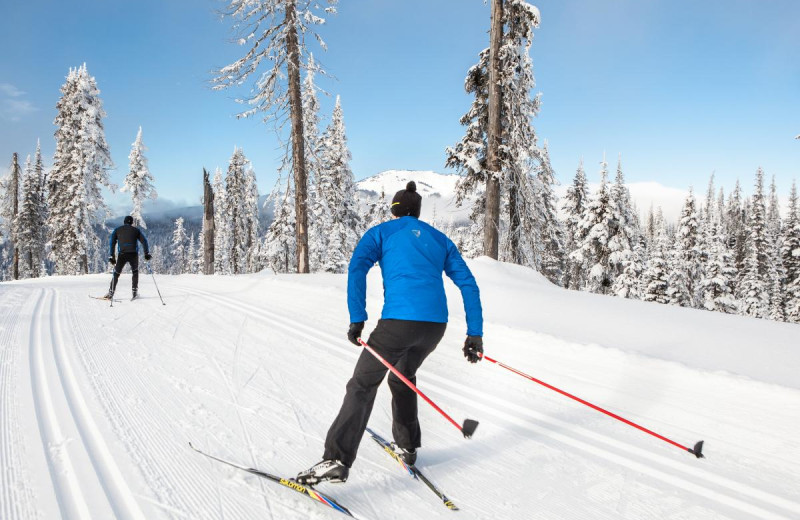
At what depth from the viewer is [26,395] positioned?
14.0ft

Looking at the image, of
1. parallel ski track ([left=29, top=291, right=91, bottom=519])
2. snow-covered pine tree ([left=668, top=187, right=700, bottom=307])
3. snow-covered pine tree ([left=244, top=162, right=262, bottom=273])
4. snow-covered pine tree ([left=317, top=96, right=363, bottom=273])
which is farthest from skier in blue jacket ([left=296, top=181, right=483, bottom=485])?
snow-covered pine tree ([left=244, top=162, right=262, bottom=273])

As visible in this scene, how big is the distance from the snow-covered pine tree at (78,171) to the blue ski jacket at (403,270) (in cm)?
3317

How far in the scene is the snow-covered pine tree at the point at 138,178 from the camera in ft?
115

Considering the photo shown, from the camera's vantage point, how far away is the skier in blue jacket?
301 cm

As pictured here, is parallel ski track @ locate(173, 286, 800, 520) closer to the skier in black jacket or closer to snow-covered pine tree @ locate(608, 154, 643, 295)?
the skier in black jacket

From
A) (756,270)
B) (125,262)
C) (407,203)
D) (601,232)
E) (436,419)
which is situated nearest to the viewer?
(407,203)

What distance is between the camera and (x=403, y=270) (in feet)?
10.4

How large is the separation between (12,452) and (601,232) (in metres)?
34.0

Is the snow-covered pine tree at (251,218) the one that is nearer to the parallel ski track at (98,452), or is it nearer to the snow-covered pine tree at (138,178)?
the snow-covered pine tree at (138,178)

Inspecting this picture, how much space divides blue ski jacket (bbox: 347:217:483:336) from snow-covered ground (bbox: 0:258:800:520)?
1.40 m

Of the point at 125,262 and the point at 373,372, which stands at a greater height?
the point at 125,262

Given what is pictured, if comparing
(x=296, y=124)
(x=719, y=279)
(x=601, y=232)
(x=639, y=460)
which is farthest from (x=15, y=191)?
(x=719, y=279)

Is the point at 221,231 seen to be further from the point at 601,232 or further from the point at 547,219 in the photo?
the point at 547,219

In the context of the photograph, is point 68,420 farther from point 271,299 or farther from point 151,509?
point 271,299
